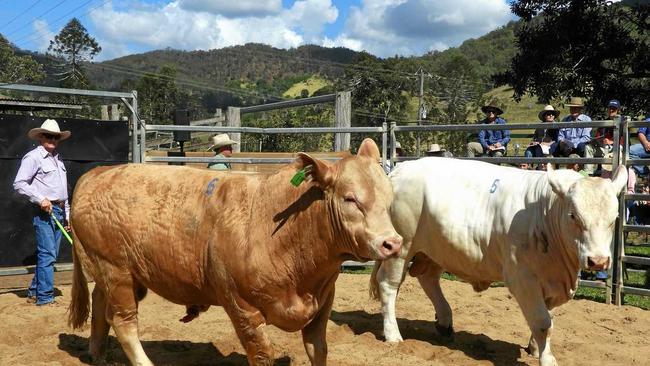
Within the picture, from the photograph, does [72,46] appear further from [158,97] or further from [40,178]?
[40,178]

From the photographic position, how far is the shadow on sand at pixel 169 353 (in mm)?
4918

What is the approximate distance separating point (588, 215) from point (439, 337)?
2138 mm

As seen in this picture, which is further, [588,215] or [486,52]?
[486,52]

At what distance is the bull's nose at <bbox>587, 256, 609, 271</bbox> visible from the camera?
4.04m

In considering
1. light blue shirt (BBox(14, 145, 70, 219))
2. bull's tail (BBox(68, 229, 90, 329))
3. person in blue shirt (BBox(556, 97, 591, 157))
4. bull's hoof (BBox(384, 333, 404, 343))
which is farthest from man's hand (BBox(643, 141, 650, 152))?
light blue shirt (BBox(14, 145, 70, 219))

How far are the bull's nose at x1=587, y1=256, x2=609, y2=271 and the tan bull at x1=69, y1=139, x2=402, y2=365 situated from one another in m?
1.47

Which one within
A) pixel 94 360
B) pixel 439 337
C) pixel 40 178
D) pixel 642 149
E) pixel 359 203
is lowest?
pixel 439 337

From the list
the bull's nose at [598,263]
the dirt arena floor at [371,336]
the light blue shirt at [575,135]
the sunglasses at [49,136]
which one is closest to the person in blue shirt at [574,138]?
the light blue shirt at [575,135]

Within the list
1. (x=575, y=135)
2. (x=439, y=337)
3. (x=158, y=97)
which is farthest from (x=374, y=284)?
(x=158, y=97)

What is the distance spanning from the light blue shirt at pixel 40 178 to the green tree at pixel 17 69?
32990 mm

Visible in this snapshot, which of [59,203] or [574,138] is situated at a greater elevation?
[574,138]

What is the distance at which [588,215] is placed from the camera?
13.7 ft

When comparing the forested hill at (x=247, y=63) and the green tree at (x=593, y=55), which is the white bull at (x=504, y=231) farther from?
the forested hill at (x=247, y=63)

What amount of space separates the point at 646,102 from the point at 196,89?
116 m
